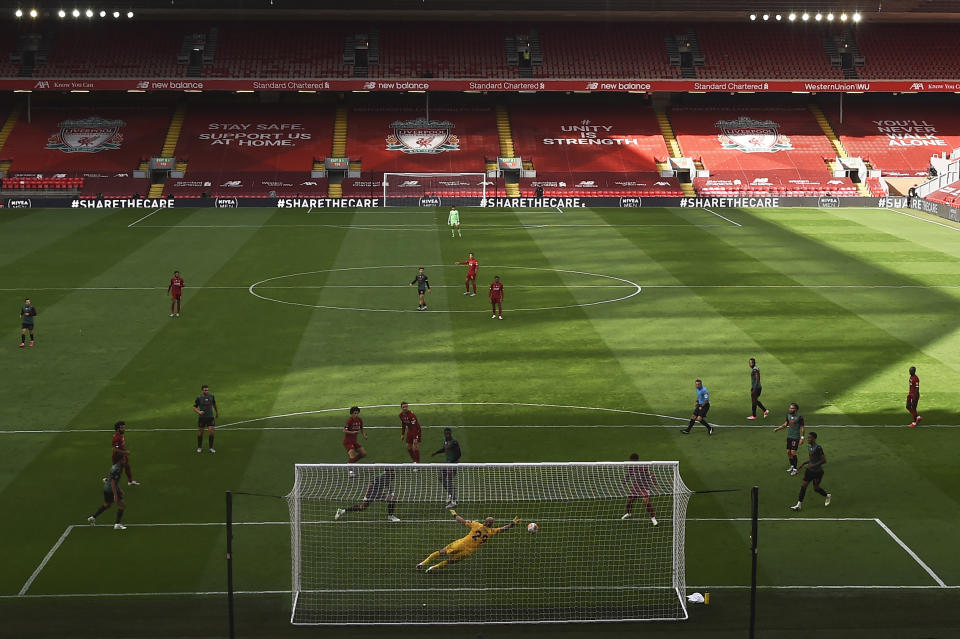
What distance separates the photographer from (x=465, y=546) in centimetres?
1842

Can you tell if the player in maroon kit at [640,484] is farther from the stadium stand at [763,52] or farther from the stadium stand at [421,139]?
the stadium stand at [763,52]

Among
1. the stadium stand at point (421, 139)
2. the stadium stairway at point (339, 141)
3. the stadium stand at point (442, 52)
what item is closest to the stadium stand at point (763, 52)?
the stadium stand at point (442, 52)

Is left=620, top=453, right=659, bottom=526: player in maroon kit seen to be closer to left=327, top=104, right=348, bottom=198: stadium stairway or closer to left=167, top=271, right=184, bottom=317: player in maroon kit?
left=167, top=271, right=184, bottom=317: player in maroon kit

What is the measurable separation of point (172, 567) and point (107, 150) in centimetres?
6529

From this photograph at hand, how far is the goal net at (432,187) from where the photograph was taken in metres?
73.6

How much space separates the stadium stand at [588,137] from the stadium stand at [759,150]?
266cm

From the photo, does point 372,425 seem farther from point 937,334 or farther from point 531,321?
point 937,334

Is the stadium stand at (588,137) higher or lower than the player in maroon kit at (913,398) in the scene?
higher

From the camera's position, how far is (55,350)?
3256cm

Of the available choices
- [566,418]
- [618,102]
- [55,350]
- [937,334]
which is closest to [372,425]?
[566,418]

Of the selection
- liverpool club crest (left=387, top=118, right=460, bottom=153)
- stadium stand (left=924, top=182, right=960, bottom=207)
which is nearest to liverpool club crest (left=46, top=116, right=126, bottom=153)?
liverpool club crest (left=387, top=118, right=460, bottom=153)

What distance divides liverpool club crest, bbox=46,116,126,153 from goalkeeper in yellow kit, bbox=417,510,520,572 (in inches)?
2621

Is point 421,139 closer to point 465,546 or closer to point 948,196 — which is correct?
point 948,196

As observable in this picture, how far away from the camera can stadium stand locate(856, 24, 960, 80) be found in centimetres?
8412
